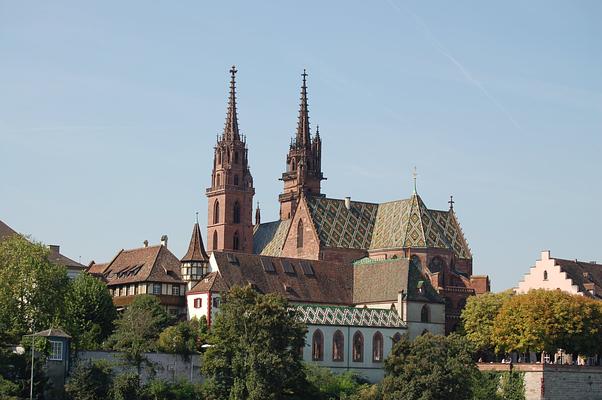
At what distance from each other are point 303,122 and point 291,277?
51684mm

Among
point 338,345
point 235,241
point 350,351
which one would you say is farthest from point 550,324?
point 235,241

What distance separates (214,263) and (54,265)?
1955 cm

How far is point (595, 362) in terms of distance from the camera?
123625 millimetres

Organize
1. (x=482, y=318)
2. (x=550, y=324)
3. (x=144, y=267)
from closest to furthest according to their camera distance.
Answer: (x=550, y=324)
(x=144, y=267)
(x=482, y=318)

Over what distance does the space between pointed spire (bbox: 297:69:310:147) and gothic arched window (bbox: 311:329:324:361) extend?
57903 millimetres

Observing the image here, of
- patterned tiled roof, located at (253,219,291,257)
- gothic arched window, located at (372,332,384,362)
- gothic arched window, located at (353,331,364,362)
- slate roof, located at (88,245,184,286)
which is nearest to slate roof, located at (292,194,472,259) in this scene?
patterned tiled roof, located at (253,219,291,257)

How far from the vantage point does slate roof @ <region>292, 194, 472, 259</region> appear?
5517 inches

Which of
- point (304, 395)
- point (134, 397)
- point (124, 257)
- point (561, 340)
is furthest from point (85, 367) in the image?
point (561, 340)

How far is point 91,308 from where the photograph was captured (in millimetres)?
110812

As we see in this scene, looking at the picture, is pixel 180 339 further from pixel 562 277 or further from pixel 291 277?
pixel 562 277

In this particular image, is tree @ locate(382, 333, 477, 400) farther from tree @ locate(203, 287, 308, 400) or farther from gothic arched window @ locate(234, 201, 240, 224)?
gothic arched window @ locate(234, 201, 240, 224)

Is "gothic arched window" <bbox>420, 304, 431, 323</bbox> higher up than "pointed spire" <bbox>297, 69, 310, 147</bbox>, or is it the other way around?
"pointed spire" <bbox>297, 69, 310, 147</bbox>

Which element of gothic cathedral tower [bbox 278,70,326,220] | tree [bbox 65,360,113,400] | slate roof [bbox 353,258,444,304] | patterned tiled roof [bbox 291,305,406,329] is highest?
gothic cathedral tower [bbox 278,70,326,220]

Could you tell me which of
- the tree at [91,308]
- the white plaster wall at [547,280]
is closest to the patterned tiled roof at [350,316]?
the tree at [91,308]
